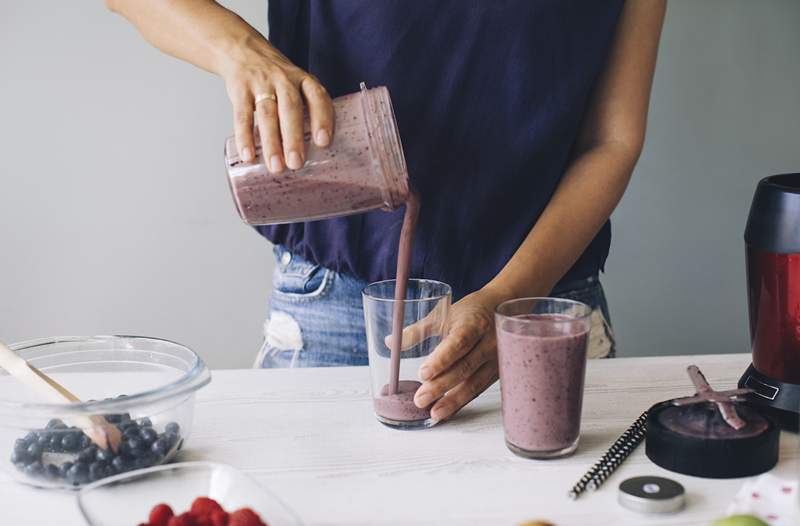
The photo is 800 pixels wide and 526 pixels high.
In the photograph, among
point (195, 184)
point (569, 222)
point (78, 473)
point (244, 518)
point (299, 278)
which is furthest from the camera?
point (195, 184)

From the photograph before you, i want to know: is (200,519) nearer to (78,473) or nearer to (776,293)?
(78,473)

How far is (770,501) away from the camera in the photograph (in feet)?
2.67

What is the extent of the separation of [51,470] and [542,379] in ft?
1.62

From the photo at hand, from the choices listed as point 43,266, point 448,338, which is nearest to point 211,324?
point 43,266

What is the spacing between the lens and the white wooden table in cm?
84

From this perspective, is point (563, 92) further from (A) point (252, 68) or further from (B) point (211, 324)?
(B) point (211, 324)

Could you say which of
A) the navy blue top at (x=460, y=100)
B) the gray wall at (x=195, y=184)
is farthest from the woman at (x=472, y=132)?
the gray wall at (x=195, y=184)

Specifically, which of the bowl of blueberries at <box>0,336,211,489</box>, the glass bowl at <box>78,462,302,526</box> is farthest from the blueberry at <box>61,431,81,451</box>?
the glass bowl at <box>78,462,302,526</box>

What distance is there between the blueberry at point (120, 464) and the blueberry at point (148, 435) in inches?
1.1

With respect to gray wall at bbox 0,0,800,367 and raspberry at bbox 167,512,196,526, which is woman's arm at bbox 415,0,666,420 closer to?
raspberry at bbox 167,512,196,526

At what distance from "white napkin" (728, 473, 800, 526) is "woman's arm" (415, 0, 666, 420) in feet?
1.06

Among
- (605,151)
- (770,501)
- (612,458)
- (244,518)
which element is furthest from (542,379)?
(605,151)

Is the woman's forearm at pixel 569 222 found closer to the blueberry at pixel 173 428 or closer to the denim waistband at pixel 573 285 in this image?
the denim waistband at pixel 573 285

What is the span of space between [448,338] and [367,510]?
0.77ft
